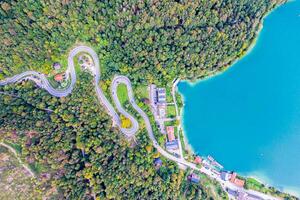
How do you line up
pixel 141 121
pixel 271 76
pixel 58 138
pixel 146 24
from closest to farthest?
pixel 58 138 → pixel 146 24 → pixel 141 121 → pixel 271 76

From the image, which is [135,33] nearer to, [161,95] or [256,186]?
[161,95]

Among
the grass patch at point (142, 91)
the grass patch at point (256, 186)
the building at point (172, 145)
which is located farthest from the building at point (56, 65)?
the grass patch at point (256, 186)

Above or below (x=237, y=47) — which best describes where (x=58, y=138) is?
below

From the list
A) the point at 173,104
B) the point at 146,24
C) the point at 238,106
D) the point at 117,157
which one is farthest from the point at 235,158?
the point at 146,24

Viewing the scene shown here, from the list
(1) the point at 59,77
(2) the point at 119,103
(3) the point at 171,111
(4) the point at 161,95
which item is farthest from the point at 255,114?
(1) the point at 59,77

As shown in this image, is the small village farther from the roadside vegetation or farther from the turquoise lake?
the roadside vegetation

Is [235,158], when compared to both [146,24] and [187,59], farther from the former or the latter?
[146,24]
